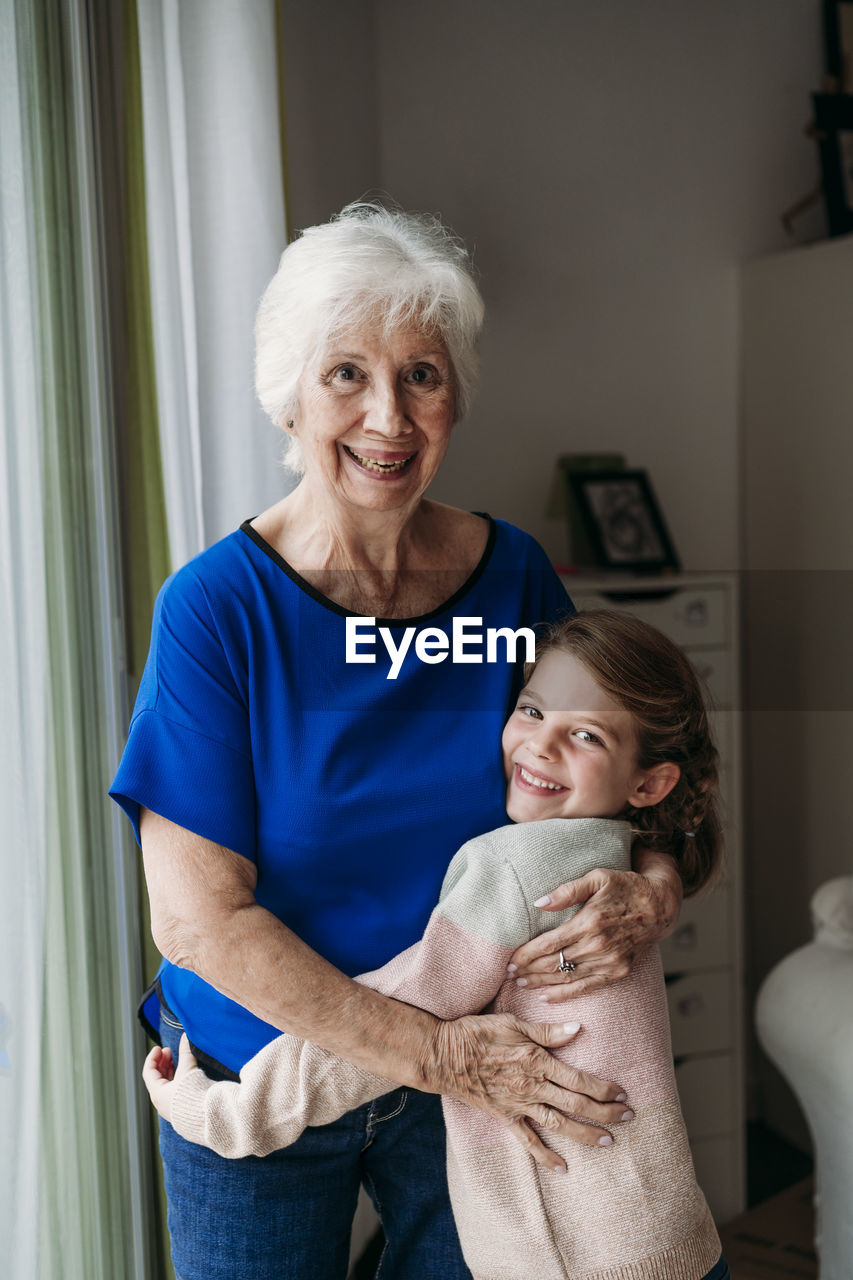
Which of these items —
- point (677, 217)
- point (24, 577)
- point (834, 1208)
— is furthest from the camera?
point (677, 217)

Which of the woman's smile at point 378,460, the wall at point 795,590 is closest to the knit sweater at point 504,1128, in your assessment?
the woman's smile at point 378,460

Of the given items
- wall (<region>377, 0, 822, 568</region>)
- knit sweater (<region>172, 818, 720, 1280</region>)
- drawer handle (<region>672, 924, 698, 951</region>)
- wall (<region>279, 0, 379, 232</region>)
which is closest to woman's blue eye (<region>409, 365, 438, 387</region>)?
knit sweater (<region>172, 818, 720, 1280</region>)

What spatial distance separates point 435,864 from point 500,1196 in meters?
0.31

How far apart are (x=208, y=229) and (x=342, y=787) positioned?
2.78 ft

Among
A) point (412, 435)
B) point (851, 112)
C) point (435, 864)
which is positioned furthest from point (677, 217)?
point (435, 864)

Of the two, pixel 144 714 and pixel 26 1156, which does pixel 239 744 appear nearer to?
pixel 144 714

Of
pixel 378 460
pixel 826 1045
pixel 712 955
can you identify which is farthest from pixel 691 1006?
pixel 378 460

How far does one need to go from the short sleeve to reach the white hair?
244mm

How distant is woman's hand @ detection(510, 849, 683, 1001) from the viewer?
3.59 ft

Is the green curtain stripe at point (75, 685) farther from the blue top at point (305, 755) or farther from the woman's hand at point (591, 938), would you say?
the woman's hand at point (591, 938)

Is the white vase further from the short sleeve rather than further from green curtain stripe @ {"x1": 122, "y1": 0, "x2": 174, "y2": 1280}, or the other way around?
the short sleeve

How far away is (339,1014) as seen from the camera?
41.8 inches

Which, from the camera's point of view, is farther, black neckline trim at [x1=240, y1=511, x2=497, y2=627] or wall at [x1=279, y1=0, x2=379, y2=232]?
wall at [x1=279, y1=0, x2=379, y2=232]

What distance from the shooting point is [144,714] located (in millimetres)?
1072
